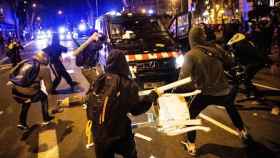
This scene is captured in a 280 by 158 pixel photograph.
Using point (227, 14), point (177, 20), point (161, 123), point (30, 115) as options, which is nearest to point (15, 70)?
point (30, 115)

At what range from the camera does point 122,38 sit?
1020 cm

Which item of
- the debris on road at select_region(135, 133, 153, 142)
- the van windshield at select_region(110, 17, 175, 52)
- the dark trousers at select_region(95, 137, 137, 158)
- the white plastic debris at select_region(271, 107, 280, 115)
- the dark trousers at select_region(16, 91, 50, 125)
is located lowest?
the debris on road at select_region(135, 133, 153, 142)

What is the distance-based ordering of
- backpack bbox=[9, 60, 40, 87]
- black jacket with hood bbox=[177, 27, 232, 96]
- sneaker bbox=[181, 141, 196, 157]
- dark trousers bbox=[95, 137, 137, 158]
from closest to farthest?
dark trousers bbox=[95, 137, 137, 158] → black jacket with hood bbox=[177, 27, 232, 96] → sneaker bbox=[181, 141, 196, 157] → backpack bbox=[9, 60, 40, 87]

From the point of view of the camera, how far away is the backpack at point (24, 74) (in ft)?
23.0

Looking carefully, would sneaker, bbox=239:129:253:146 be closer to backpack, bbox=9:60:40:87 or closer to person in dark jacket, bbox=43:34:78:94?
backpack, bbox=9:60:40:87

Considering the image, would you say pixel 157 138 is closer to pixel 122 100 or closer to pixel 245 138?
pixel 245 138

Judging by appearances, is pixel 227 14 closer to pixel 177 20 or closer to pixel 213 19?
pixel 213 19

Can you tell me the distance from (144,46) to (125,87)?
6.61 metres

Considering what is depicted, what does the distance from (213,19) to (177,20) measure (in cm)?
3437

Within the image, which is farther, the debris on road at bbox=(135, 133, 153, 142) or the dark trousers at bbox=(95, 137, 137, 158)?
the debris on road at bbox=(135, 133, 153, 142)

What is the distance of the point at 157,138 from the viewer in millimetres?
6332

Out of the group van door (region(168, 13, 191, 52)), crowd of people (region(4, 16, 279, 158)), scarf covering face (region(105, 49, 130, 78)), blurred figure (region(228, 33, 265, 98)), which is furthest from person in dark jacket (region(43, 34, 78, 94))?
scarf covering face (region(105, 49, 130, 78))

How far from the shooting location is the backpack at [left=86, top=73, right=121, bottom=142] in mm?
3256

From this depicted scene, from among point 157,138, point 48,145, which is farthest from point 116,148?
point 48,145
